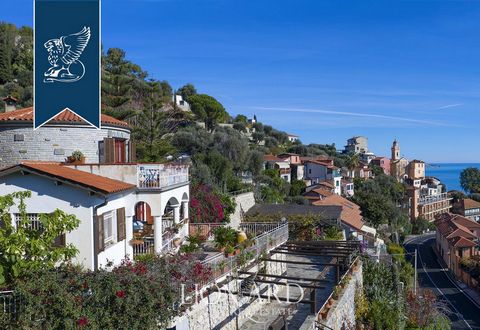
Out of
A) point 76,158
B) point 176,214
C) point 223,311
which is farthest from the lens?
point 176,214

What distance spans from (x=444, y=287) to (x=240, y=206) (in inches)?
1258

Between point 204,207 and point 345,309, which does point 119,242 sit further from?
point 204,207

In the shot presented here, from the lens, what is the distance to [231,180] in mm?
38281

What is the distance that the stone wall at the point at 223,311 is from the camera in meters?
9.40

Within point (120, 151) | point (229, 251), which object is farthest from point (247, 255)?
point (120, 151)

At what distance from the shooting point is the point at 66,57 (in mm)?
9484

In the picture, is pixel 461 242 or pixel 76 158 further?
pixel 461 242

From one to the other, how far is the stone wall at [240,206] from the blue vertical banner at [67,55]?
17.4 m

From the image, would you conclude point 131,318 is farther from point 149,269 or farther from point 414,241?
point 414,241

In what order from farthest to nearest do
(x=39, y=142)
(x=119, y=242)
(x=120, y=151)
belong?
(x=120, y=151) < (x=39, y=142) < (x=119, y=242)

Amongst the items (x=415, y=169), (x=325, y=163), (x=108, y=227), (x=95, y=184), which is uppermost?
(x=95, y=184)

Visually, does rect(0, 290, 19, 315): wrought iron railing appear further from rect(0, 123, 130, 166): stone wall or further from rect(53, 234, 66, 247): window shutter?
rect(0, 123, 130, 166): stone wall

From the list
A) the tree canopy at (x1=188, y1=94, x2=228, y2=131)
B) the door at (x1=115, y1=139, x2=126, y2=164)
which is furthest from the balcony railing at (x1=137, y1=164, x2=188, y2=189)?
the tree canopy at (x1=188, y1=94, x2=228, y2=131)

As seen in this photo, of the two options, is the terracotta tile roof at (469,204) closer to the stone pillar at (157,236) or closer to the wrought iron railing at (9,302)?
the stone pillar at (157,236)
